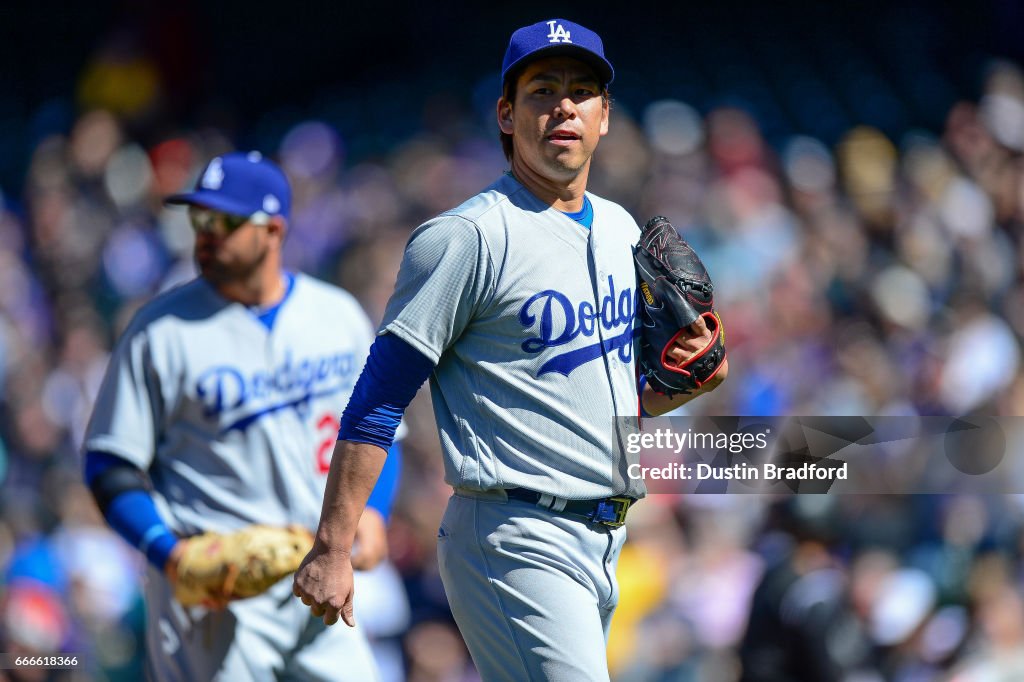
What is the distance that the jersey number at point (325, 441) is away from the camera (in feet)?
11.0

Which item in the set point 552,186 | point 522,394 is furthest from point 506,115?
point 522,394

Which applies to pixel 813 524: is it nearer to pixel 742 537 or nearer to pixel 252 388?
pixel 742 537

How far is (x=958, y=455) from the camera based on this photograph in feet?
19.4

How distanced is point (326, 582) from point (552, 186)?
869mm

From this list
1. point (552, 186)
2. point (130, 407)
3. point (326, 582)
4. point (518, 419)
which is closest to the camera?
point (326, 582)

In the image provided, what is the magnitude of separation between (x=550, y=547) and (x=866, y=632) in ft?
10.9

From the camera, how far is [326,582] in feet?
6.97

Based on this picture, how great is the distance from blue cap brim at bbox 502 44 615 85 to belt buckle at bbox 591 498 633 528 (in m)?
0.83

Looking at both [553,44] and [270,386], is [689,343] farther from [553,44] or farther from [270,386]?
[270,386]

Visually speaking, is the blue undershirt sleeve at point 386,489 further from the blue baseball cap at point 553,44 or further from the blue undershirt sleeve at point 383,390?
the blue baseball cap at point 553,44

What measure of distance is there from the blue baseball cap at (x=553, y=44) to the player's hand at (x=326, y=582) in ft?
3.19

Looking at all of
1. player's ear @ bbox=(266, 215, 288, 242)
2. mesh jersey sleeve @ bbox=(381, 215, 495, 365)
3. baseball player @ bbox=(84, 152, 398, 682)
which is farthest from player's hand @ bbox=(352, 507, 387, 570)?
mesh jersey sleeve @ bbox=(381, 215, 495, 365)

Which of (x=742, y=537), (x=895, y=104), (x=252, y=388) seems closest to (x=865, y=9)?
(x=895, y=104)

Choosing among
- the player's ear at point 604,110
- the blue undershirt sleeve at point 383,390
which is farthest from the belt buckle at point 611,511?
the player's ear at point 604,110
